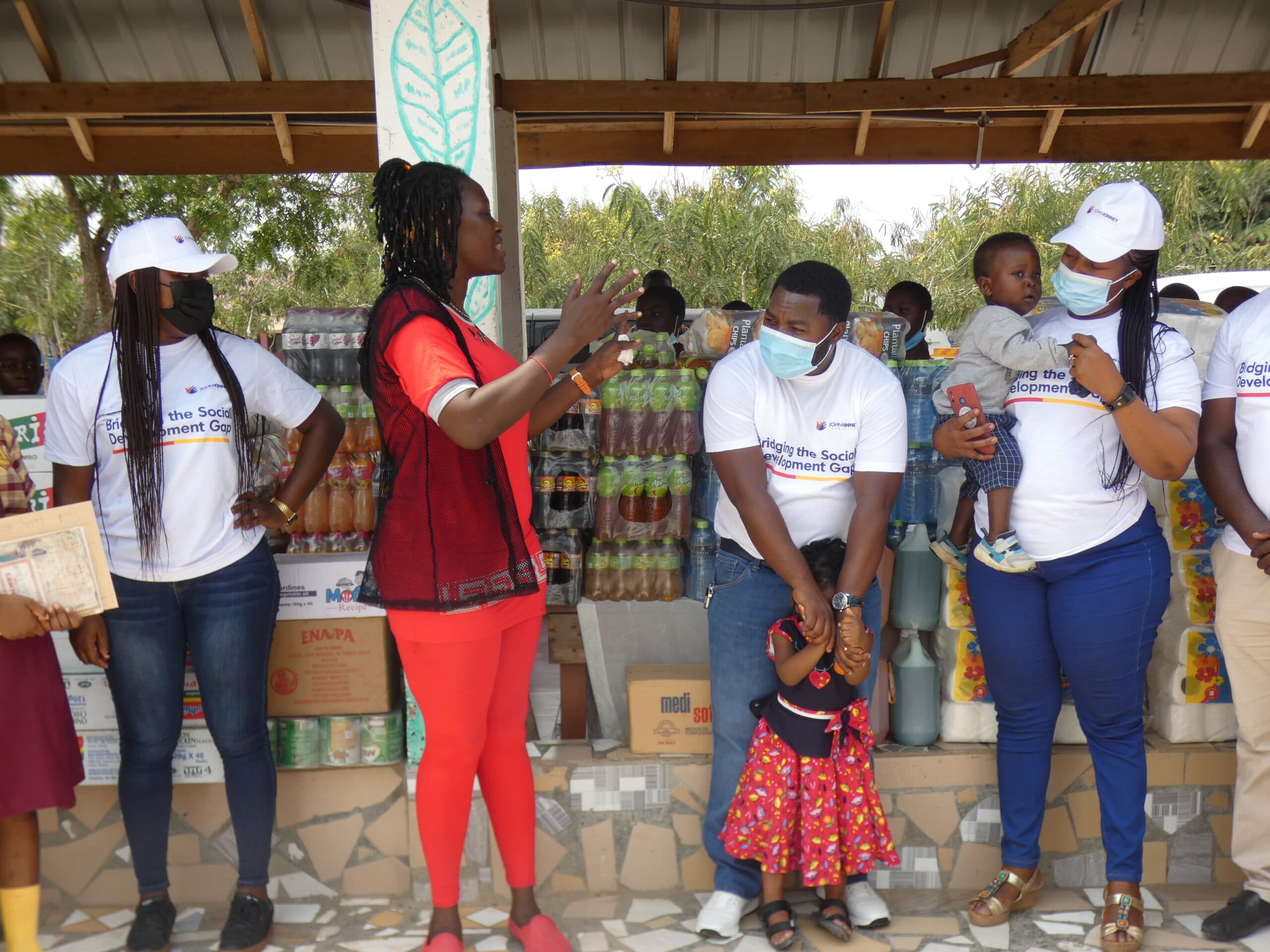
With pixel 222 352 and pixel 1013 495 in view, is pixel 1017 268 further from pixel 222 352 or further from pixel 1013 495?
pixel 222 352

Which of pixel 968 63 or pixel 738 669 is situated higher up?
pixel 968 63

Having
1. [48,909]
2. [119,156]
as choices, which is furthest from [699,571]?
[119,156]

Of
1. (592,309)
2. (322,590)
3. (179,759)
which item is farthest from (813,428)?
(179,759)

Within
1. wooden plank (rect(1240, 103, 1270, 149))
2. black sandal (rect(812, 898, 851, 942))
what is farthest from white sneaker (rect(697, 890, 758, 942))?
wooden plank (rect(1240, 103, 1270, 149))

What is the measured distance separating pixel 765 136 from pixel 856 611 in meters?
4.15

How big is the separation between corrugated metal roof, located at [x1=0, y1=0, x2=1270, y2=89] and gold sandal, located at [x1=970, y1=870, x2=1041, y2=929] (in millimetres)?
4299

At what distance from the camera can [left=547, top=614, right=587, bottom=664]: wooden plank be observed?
11.4 feet

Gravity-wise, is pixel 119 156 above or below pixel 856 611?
above

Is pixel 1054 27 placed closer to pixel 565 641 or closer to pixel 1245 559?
pixel 1245 559

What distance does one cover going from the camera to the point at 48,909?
3127 millimetres

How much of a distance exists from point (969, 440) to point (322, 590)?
202cm

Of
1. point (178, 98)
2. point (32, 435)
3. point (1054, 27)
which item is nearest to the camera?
point (32, 435)

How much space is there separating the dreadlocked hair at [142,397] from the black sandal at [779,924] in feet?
6.42

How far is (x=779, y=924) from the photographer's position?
2.79 meters
